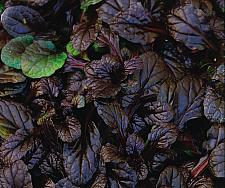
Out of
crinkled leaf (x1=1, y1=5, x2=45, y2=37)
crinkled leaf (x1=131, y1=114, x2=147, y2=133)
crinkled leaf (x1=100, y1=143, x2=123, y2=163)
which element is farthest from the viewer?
crinkled leaf (x1=1, y1=5, x2=45, y2=37)

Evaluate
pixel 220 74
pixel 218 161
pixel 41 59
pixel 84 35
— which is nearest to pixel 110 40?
pixel 84 35

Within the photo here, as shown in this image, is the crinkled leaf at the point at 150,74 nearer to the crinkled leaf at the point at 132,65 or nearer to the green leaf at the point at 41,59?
the crinkled leaf at the point at 132,65

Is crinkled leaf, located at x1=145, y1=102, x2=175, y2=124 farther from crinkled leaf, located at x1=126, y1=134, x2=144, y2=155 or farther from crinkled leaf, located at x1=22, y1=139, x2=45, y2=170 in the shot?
crinkled leaf, located at x1=22, y1=139, x2=45, y2=170

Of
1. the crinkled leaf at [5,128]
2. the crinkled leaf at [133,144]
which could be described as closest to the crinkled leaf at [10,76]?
the crinkled leaf at [5,128]

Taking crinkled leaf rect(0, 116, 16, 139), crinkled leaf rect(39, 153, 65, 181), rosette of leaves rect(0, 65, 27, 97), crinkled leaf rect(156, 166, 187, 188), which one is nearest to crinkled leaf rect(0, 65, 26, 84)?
rosette of leaves rect(0, 65, 27, 97)

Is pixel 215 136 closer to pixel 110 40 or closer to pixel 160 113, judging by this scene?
pixel 160 113

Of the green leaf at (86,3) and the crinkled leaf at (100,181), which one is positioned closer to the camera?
the crinkled leaf at (100,181)
